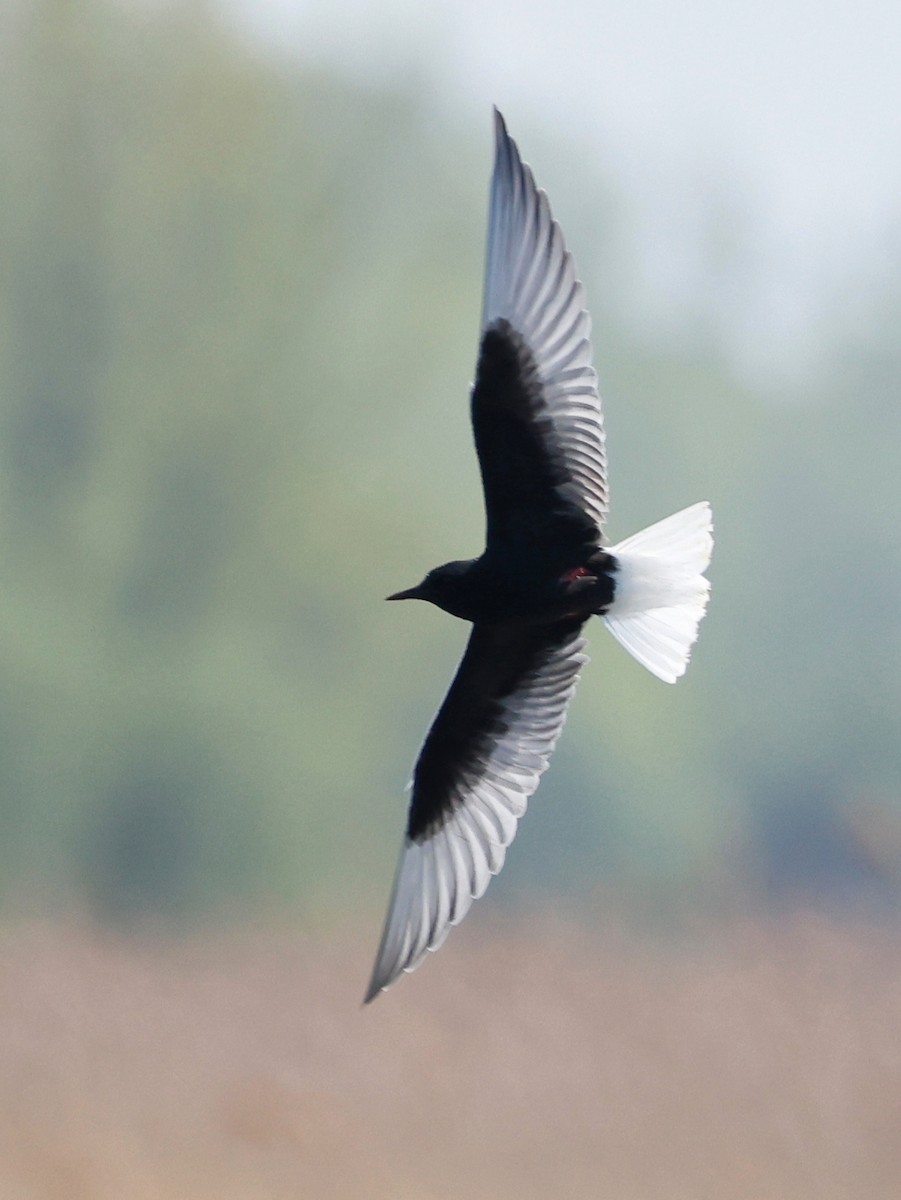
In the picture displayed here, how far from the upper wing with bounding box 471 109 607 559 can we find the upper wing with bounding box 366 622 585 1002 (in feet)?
0.60

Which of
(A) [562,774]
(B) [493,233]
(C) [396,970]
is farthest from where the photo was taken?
(A) [562,774]

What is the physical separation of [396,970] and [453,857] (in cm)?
17

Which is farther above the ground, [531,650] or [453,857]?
[531,650]

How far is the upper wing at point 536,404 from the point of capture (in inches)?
76.9

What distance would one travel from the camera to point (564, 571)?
77.5 inches

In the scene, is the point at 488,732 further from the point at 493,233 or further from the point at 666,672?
the point at 493,233

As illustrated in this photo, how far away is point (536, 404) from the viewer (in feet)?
6.47

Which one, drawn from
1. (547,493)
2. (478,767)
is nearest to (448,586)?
(547,493)

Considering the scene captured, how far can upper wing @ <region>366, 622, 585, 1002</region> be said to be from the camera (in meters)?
2.11

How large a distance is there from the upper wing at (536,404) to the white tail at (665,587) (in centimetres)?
6

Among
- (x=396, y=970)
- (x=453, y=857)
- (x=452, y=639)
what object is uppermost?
(x=452, y=639)

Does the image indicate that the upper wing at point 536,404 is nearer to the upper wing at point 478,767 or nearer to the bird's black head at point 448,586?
the bird's black head at point 448,586

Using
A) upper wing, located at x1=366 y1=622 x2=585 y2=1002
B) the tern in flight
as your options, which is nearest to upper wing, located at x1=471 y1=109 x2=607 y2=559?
the tern in flight

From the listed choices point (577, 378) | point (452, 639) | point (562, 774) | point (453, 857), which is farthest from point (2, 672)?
point (577, 378)
